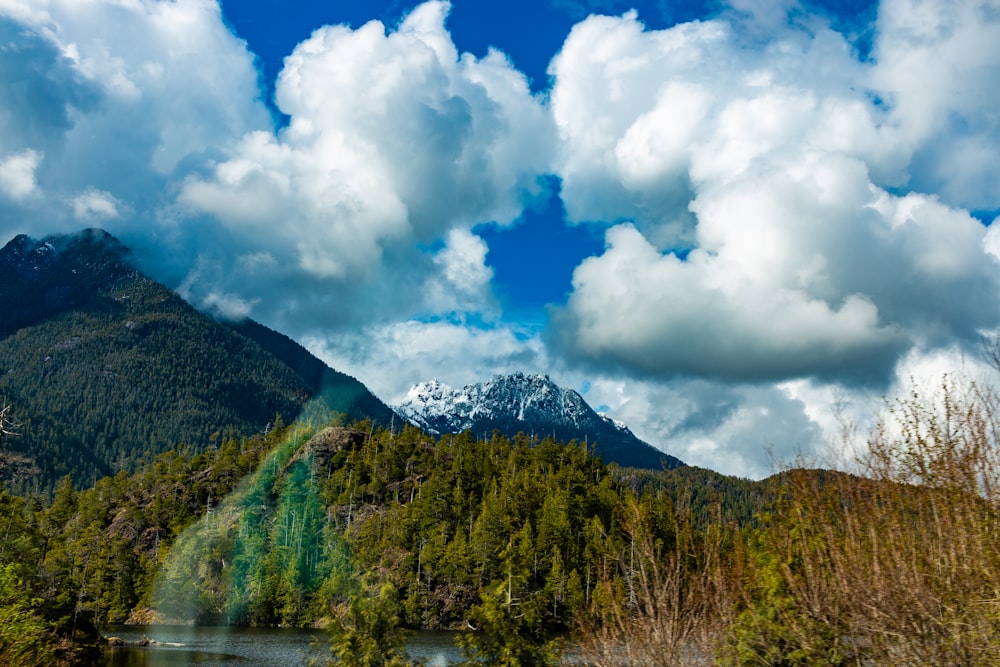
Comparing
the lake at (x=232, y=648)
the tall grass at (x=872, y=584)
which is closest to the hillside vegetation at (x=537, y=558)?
the tall grass at (x=872, y=584)

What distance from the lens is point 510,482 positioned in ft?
542

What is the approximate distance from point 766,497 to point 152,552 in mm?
179897

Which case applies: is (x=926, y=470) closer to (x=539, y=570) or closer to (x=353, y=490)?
(x=539, y=570)

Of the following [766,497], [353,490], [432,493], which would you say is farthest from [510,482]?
[766,497]

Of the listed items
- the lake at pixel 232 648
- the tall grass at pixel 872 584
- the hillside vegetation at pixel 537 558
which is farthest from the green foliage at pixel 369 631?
the lake at pixel 232 648

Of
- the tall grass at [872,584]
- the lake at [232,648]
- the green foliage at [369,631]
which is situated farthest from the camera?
the lake at [232,648]

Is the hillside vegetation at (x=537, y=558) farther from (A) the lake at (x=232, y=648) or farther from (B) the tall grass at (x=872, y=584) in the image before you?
(A) the lake at (x=232, y=648)

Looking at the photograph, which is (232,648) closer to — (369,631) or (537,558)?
(537,558)

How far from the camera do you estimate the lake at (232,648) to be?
78.1m

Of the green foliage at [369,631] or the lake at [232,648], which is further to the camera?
the lake at [232,648]

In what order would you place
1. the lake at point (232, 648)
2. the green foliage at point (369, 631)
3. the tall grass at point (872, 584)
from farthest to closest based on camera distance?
the lake at point (232, 648), the green foliage at point (369, 631), the tall grass at point (872, 584)

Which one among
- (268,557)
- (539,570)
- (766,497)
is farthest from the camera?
(268,557)

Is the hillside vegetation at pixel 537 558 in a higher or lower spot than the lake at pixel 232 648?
higher

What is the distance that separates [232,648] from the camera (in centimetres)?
9681
